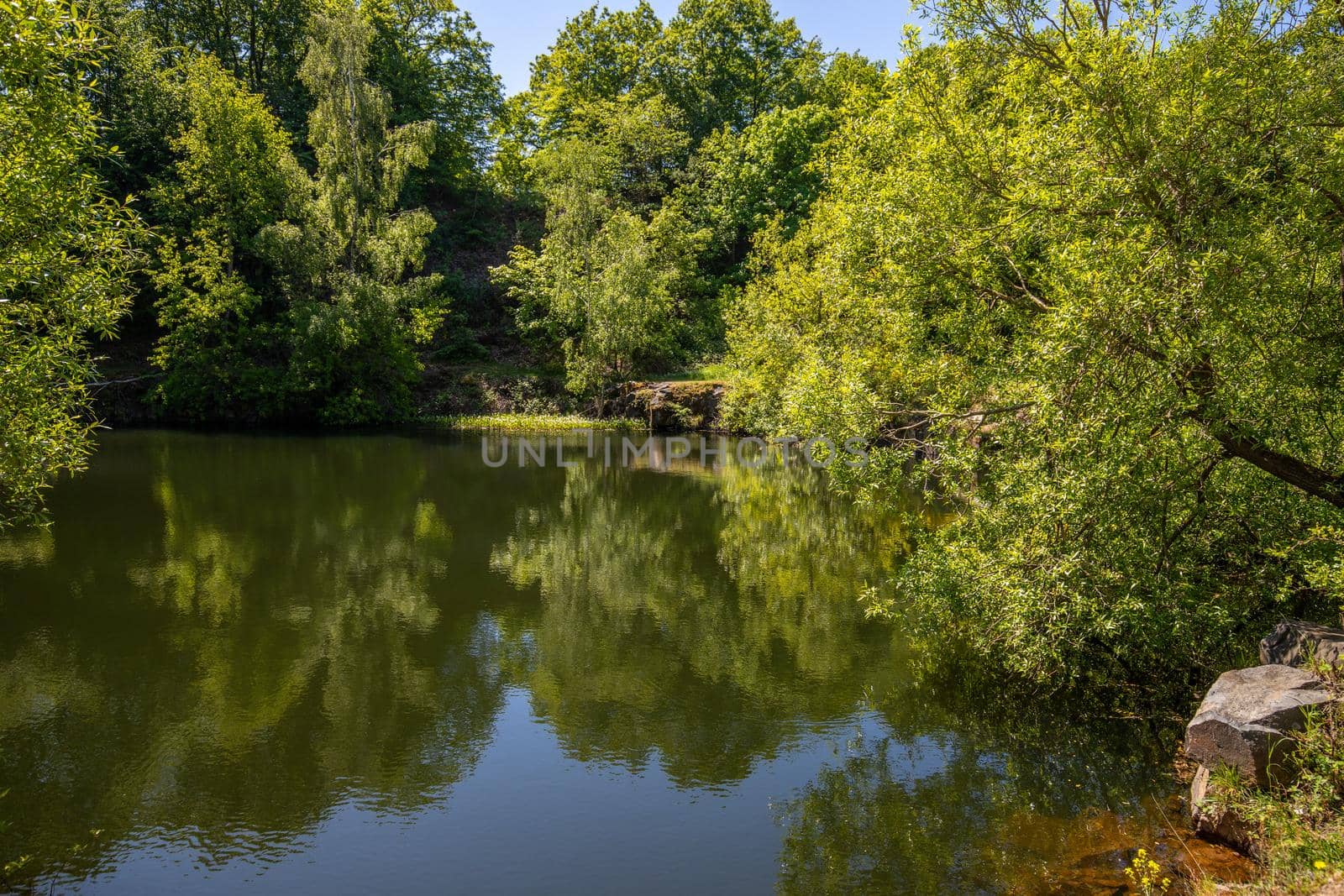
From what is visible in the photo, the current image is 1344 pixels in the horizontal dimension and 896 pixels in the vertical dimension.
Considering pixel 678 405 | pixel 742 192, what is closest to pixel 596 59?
pixel 742 192

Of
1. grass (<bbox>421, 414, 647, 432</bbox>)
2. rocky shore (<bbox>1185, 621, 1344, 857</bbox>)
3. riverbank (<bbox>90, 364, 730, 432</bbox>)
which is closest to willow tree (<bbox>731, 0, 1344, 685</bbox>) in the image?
rocky shore (<bbox>1185, 621, 1344, 857</bbox>)

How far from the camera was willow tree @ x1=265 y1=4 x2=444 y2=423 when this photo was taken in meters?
35.2

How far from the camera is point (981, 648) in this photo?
33.0ft

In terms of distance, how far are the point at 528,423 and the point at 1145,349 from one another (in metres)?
32.5

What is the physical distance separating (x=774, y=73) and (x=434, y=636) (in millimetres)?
48480

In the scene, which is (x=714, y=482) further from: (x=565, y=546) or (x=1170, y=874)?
(x=1170, y=874)

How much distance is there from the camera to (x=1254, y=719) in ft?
20.9

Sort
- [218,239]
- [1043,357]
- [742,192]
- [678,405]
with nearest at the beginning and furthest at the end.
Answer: [1043,357]
[218,239]
[678,405]
[742,192]

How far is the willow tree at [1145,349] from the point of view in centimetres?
721

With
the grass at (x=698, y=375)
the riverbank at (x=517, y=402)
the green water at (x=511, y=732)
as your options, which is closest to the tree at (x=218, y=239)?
the riverbank at (x=517, y=402)

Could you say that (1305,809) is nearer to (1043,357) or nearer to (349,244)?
(1043,357)

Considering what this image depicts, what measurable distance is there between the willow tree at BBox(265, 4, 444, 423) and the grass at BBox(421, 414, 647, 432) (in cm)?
308

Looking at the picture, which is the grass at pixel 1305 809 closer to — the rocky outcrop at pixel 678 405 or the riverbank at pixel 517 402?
the riverbank at pixel 517 402

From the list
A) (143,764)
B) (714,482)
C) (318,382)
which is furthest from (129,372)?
(143,764)
